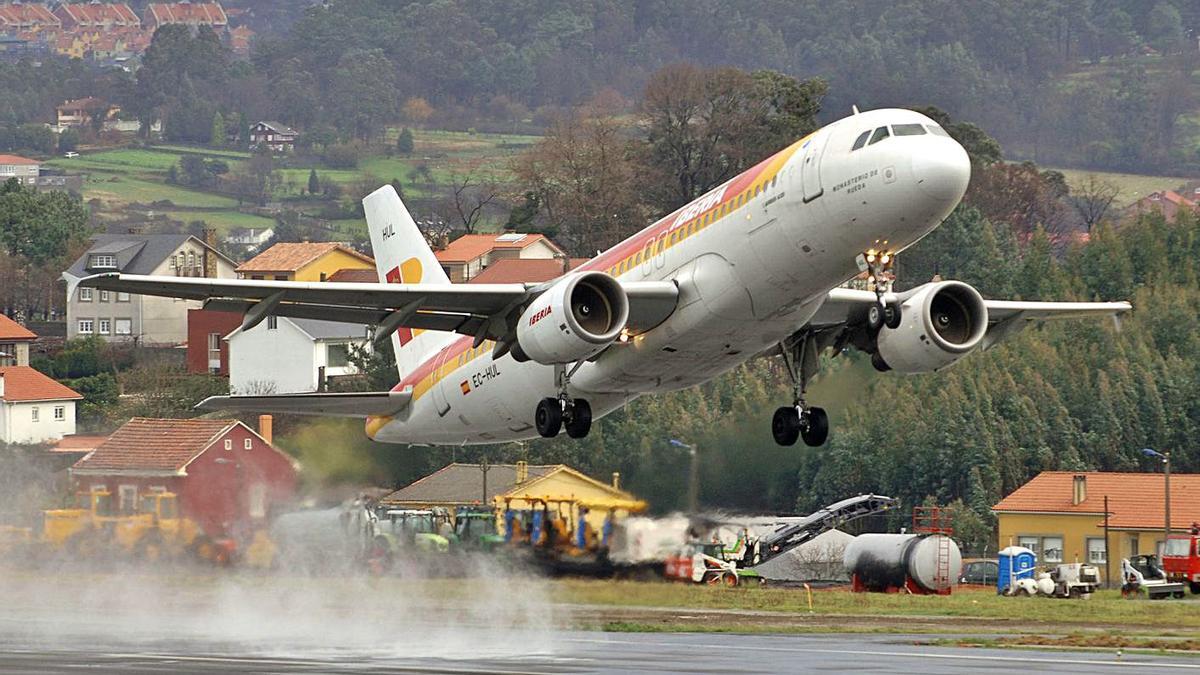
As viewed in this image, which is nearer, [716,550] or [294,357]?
[716,550]

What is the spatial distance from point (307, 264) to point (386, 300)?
424ft

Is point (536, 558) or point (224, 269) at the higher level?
point (224, 269)

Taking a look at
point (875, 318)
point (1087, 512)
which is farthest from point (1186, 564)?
point (875, 318)

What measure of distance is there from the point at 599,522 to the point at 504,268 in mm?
97345

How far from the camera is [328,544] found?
53.5 m

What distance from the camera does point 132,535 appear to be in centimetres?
5262

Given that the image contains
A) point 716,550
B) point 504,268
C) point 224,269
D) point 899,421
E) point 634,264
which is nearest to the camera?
point 634,264

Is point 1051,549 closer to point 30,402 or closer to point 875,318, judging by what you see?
point 30,402

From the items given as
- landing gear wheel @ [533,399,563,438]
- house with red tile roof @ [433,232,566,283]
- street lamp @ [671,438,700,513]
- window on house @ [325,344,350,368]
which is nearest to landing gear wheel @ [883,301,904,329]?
landing gear wheel @ [533,399,563,438]

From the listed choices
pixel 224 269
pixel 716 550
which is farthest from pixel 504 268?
pixel 716 550

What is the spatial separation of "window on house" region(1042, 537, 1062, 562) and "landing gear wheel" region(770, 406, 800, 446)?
4525 centimetres

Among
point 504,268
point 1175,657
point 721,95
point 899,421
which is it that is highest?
point 721,95

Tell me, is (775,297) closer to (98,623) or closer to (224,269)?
(98,623)

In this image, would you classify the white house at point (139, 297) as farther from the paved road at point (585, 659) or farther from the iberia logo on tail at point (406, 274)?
the paved road at point (585, 659)
